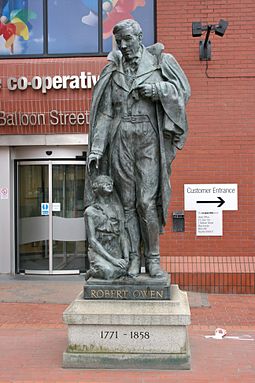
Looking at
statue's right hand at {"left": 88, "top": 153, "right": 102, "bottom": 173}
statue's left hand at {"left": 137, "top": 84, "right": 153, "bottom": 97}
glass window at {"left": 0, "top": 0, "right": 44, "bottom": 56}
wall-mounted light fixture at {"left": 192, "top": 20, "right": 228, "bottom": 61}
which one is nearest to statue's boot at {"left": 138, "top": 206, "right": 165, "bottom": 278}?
statue's right hand at {"left": 88, "top": 153, "right": 102, "bottom": 173}

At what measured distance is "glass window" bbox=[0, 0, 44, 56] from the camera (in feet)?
40.9

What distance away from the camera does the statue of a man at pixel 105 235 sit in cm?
587

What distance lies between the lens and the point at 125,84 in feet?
19.5

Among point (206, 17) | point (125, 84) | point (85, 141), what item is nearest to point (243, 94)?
point (206, 17)

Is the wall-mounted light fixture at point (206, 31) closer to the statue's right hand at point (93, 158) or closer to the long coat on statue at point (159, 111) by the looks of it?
the long coat on statue at point (159, 111)

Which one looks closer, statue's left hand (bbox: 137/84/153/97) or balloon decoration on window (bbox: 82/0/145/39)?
statue's left hand (bbox: 137/84/153/97)

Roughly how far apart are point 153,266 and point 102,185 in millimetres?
936

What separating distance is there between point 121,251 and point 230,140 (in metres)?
5.97

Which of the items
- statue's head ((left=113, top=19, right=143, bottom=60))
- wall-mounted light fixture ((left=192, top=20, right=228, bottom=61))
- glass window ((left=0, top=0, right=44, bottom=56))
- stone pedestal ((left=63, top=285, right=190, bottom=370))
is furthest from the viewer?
glass window ((left=0, top=0, right=44, bottom=56))

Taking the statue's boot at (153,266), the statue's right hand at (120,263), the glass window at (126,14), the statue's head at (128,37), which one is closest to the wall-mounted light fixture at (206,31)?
the glass window at (126,14)

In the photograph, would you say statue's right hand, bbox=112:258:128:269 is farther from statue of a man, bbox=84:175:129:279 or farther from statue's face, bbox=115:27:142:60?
statue's face, bbox=115:27:142:60

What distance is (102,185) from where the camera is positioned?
5953 mm

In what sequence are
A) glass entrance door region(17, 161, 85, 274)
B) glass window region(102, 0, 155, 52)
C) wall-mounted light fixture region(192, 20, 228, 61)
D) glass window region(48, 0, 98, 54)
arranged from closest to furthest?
wall-mounted light fixture region(192, 20, 228, 61) → glass window region(102, 0, 155, 52) → glass window region(48, 0, 98, 54) → glass entrance door region(17, 161, 85, 274)

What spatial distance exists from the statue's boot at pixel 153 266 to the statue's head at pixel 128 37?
1.98m
